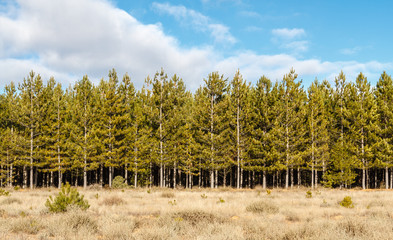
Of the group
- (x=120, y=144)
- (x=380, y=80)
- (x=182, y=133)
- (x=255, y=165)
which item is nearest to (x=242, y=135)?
(x=255, y=165)

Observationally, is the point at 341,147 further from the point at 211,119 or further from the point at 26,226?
the point at 26,226

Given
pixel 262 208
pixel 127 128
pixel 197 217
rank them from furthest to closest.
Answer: pixel 127 128
pixel 262 208
pixel 197 217

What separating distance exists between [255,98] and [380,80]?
46.9 feet

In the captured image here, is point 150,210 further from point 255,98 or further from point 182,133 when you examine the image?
point 255,98

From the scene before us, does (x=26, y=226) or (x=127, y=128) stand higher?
(x=127, y=128)

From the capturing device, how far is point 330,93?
124 feet

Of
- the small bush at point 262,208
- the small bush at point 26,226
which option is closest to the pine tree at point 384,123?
the small bush at point 262,208

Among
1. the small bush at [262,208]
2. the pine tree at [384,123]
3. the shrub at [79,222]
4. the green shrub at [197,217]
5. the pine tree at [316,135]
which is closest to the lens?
the shrub at [79,222]

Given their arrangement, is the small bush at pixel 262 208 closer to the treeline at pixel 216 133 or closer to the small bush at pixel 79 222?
the small bush at pixel 79 222

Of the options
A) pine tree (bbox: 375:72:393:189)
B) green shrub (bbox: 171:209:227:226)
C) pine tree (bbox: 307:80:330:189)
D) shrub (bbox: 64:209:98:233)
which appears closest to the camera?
shrub (bbox: 64:209:98:233)

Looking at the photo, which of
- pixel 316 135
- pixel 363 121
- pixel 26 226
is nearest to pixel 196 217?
pixel 26 226

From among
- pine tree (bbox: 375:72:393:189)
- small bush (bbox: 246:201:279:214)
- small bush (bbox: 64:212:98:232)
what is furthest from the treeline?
small bush (bbox: 64:212:98:232)

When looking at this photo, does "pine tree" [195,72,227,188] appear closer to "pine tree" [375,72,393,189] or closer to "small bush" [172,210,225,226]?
"pine tree" [375,72,393,189]

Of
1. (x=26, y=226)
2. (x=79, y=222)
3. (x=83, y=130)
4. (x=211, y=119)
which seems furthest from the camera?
(x=83, y=130)
